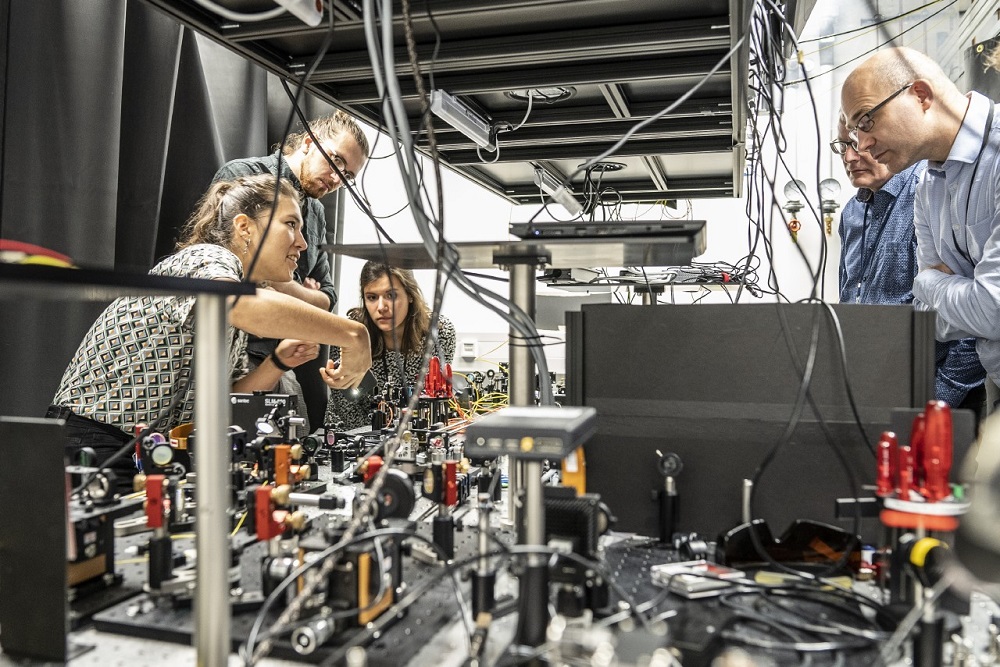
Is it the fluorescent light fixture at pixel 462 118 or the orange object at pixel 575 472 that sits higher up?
the fluorescent light fixture at pixel 462 118

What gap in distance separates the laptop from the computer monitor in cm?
19

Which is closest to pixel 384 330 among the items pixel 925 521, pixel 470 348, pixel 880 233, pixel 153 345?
pixel 153 345

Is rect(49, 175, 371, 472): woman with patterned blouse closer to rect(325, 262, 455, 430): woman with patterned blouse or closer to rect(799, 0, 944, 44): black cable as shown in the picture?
rect(325, 262, 455, 430): woman with patterned blouse

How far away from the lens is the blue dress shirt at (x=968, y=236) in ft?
4.16

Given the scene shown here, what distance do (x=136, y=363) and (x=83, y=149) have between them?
0.95 meters

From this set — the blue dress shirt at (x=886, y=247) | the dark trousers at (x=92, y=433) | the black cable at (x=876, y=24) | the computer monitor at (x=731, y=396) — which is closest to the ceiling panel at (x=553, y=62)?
the computer monitor at (x=731, y=396)

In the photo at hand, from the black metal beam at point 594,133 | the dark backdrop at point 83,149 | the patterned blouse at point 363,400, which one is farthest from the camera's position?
the patterned blouse at point 363,400

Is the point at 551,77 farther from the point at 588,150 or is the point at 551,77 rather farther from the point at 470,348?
the point at 470,348

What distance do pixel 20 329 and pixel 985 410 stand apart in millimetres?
2573

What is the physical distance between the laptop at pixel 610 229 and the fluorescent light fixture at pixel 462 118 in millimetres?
462

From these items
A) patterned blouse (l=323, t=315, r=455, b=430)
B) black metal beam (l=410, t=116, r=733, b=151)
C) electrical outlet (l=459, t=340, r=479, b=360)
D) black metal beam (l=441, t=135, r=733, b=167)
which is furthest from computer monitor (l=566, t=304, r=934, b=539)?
electrical outlet (l=459, t=340, r=479, b=360)

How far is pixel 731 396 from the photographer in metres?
1.01

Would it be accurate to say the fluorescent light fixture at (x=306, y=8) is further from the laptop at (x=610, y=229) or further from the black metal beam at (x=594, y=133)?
the black metal beam at (x=594, y=133)

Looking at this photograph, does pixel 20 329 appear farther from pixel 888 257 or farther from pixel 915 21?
pixel 915 21
